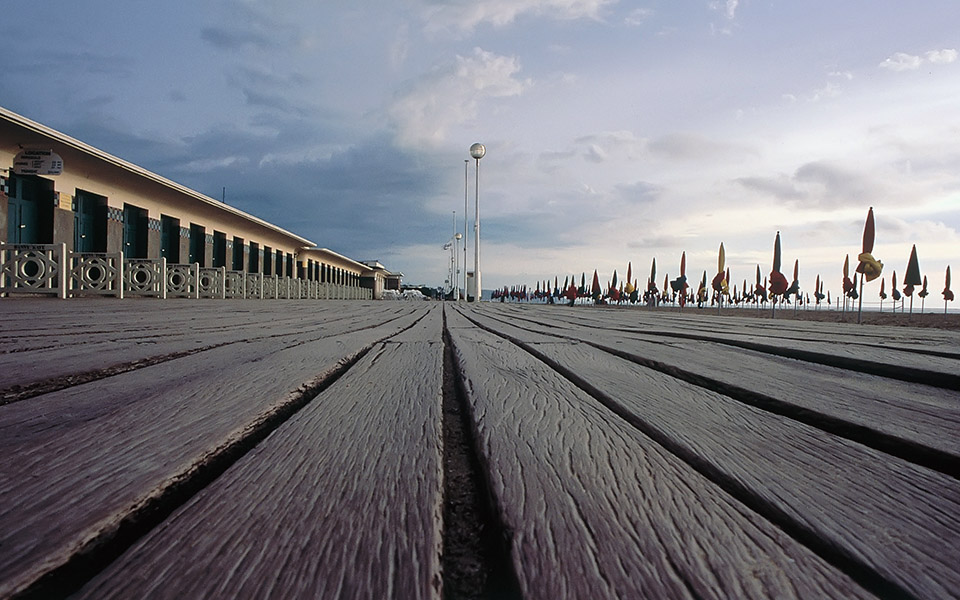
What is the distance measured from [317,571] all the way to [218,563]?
10 centimetres

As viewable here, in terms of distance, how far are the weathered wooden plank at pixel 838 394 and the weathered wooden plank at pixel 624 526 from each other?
414 mm

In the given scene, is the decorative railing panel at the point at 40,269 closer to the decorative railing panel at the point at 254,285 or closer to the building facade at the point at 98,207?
the building facade at the point at 98,207

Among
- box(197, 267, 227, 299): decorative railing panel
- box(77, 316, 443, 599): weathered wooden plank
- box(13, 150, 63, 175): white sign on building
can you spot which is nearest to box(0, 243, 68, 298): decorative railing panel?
box(13, 150, 63, 175): white sign on building

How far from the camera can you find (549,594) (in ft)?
1.34

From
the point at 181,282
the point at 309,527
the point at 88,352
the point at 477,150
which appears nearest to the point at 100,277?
the point at 181,282

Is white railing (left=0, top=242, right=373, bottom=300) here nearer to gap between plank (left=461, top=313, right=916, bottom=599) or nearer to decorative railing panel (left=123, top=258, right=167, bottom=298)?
decorative railing panel (left=123, top=258, right=167, bottom=298)

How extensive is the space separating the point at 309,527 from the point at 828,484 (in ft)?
2.19

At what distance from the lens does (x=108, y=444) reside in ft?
2.38

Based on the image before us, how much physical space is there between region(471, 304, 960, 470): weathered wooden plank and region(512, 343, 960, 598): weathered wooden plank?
0.08 meters

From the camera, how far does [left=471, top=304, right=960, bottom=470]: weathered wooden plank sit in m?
0.83

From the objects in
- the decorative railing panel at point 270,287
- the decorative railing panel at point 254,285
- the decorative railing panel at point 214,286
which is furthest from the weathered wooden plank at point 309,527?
the decorative railing panel at point 270,287

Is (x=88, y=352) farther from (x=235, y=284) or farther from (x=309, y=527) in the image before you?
(x=235, y=284)

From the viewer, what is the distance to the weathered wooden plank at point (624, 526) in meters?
0.43

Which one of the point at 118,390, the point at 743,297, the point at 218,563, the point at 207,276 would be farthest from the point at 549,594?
the point at 743,297
